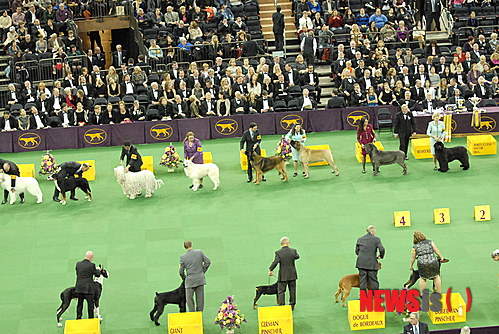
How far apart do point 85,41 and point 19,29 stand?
629 cm

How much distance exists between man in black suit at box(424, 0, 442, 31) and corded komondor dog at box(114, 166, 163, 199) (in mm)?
15986

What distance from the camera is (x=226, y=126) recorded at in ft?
94.6

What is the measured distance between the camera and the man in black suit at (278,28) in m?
33.9

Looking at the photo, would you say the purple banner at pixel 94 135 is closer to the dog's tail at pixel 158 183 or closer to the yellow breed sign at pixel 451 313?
the dog's tail at pixel 158 183

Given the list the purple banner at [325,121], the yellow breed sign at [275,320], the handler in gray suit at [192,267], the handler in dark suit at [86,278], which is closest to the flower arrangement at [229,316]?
the yellow breed sign at [275,320]

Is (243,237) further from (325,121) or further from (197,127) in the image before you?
(325,121)

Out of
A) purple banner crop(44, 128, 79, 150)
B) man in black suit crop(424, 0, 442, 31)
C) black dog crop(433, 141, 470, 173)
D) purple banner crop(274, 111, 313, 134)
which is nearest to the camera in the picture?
black dog crop(433, 141, 470, 173)

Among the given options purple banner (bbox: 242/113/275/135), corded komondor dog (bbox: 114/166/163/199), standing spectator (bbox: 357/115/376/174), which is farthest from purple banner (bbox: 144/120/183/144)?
standing spectator (bbox: 357/115/376/174)

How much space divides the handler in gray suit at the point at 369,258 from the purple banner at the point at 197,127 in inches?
484

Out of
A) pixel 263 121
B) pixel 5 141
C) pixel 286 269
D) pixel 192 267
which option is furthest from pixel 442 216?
pixel 5 141

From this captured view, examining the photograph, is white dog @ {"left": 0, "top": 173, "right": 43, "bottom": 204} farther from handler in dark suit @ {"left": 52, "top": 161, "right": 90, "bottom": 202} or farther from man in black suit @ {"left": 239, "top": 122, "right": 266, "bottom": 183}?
man in black suit @ {"left": 239, "top": 122, "right": 266, "bottom": 183}

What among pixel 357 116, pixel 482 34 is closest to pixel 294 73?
pixel 357 116

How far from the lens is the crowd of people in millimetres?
29453

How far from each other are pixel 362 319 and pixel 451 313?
159 cm
